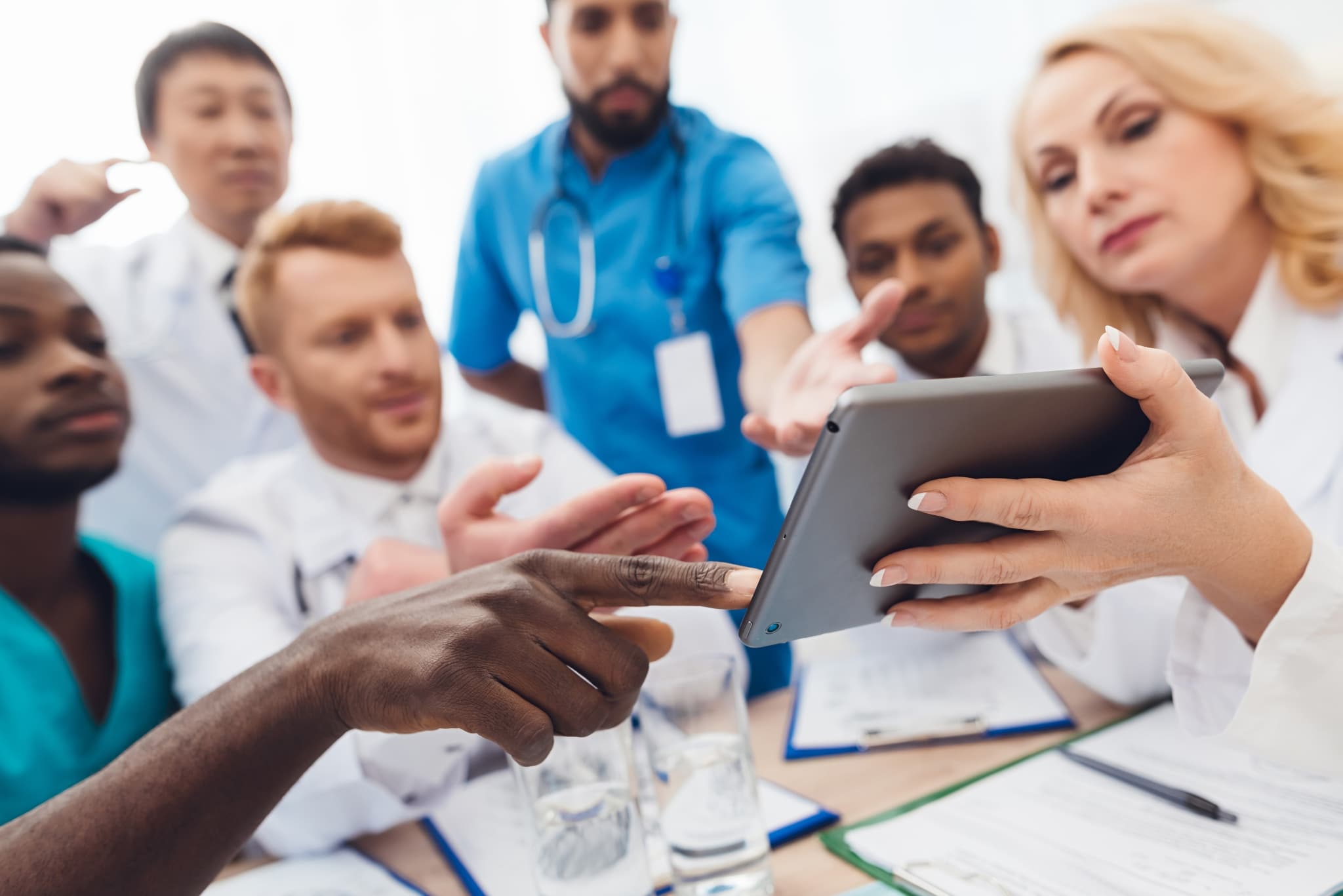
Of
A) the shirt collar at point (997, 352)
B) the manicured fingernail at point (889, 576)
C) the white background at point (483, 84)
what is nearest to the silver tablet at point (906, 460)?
the manicured fingernail at point (889, 576)

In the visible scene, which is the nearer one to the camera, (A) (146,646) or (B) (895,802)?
(B) (895,802)

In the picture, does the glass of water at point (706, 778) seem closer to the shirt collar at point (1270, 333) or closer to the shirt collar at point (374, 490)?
the shirt collar at point (374, 490)

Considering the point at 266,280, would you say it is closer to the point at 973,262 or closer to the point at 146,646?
the point at 146,646

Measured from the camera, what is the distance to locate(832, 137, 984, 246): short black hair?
5.46 ft

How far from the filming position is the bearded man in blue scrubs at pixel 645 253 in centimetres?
163

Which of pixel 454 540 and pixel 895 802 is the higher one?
pixel 454 540

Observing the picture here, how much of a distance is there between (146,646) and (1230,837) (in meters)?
1.24

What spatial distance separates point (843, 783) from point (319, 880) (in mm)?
520

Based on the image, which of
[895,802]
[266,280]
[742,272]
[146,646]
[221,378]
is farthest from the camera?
[221,378]

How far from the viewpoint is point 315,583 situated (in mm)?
1290

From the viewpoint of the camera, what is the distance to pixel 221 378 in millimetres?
1713

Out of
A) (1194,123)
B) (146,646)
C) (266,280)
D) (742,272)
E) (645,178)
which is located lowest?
(146,646)

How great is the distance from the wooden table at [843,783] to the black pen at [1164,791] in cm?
7

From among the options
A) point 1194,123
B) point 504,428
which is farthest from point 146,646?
point 1194,123
